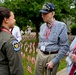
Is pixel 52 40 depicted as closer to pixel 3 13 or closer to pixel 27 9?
pixel 3 13

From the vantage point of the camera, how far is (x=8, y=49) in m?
3.29

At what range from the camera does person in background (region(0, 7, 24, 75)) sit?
3301 millimetres

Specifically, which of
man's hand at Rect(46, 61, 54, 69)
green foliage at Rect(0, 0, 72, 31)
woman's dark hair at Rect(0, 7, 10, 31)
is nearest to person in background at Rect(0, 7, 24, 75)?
woman's dark hair at Rect(0, 7, 10, 31)

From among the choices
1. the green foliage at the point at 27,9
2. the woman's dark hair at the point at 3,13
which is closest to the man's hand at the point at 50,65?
the woman's dark hair at the point at 3,13

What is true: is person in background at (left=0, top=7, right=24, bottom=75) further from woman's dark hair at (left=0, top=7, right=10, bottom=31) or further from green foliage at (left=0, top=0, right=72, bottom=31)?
green foliage at (left=0, top=0, right=72, bottom=31)

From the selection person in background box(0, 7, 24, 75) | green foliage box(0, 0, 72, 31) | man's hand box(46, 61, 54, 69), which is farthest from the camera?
green foliage box(0, 0, 72, 31)

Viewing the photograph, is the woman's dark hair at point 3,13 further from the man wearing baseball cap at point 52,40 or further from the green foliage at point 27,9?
the green foliage at point 27,9

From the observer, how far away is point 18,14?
1912 centimetres

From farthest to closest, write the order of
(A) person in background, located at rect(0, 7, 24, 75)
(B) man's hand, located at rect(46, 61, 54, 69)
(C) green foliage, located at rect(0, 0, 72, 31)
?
(C) green foliage, located at rect(0, 0, 72, 31) < (B) man's hand, located at rect(46, 61, 54, 69) < (A) person in background, located at rect(0, 7, 24, 75)

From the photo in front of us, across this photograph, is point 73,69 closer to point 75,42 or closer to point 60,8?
point 75,42

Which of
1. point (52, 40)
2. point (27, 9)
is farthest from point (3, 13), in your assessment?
point (27, 9)

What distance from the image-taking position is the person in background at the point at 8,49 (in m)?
3.30

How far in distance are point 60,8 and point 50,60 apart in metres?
13.7

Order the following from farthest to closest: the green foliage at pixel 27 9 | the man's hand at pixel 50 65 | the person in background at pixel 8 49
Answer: the green foliage at pixel 27 9 < the man's hand at pixel 50 65 < the person in background at pixel 8 49
